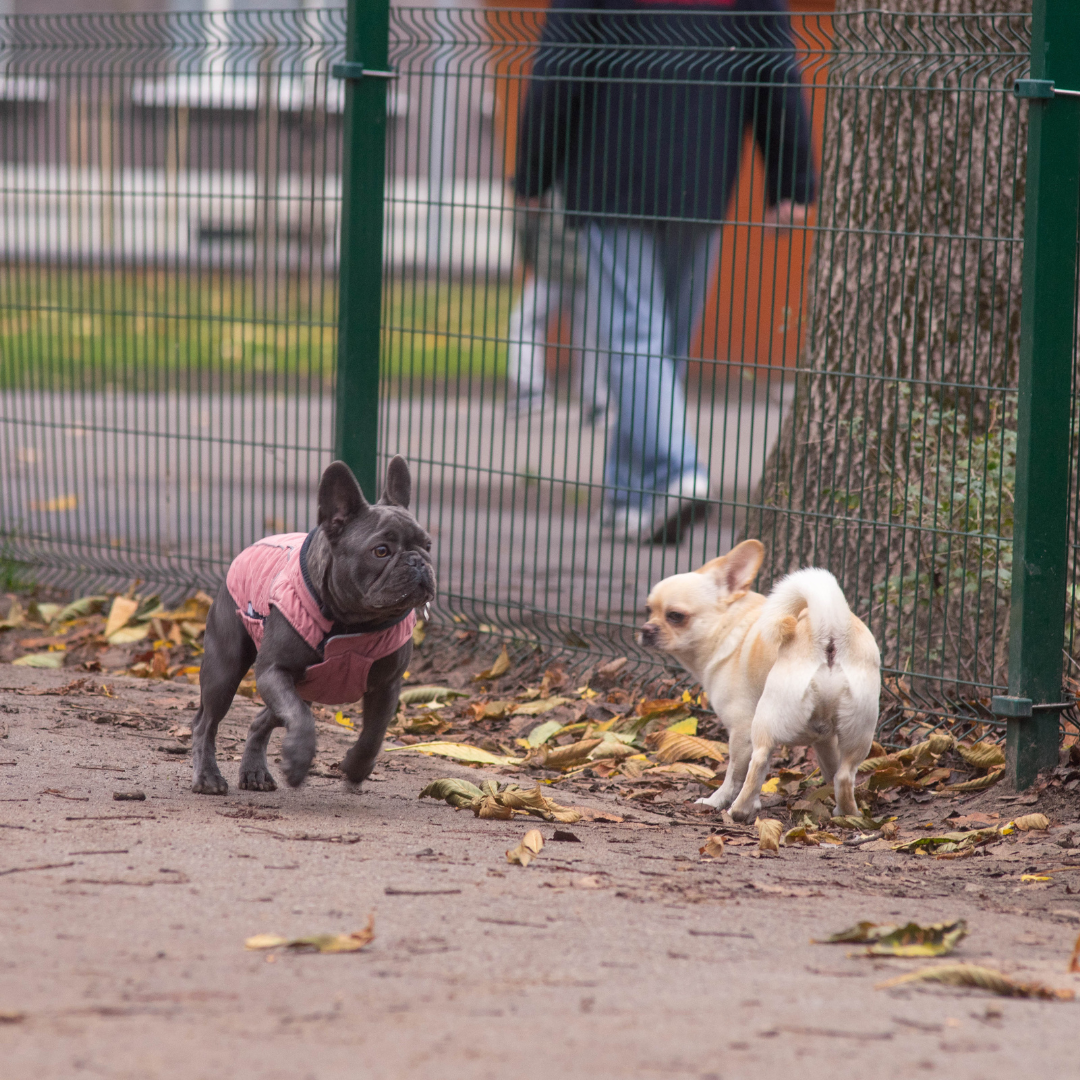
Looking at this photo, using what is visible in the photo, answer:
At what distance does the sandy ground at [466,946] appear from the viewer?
2.50m

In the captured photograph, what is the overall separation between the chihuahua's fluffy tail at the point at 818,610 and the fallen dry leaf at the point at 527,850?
1.06 meters

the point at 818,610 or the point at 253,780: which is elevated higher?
the point at 818,610

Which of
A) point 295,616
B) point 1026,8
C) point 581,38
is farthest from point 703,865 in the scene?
point 581,38

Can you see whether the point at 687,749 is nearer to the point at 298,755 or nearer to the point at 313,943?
the point at 298,755

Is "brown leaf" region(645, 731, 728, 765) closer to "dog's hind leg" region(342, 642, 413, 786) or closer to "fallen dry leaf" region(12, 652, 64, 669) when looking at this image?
"dog's hind leg" region(342, 642, 413, 786)

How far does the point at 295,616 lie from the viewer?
14.4 ft

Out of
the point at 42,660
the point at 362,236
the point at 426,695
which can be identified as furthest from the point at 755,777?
the point at 42,660

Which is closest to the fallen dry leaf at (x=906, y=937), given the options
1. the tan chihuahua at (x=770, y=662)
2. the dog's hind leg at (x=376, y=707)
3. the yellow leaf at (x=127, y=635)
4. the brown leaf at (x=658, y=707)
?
the tan chihuahua at (x=770, y=662)

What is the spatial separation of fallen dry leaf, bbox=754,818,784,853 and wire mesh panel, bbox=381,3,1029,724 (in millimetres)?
1169

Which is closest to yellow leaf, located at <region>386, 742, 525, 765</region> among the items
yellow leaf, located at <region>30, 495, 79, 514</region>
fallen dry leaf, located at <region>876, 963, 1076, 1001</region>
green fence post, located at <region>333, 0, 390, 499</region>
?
green fence post, located at <region>333, 0, 390, 499</region>

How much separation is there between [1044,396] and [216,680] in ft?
8.75

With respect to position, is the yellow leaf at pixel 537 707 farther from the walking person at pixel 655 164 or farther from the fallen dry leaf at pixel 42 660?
the fallen dry leaf at pixel 42 660

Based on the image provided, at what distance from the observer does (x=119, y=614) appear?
7.25 metres

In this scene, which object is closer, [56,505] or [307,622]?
[307,622]
